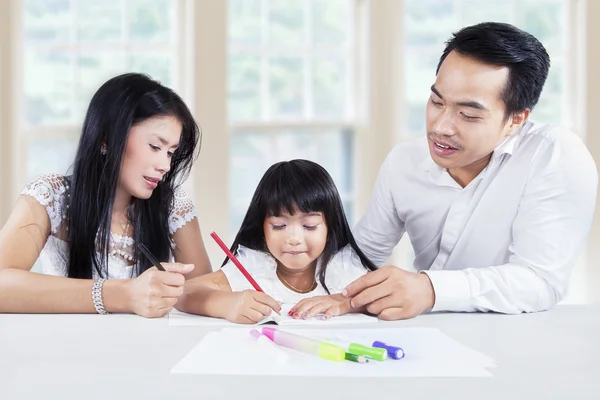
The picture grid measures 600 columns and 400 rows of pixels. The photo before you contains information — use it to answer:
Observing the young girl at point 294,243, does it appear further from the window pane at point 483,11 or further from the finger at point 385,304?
the window pane at point 483,11

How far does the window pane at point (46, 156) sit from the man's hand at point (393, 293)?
115 inches

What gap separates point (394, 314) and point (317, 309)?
0.15 m

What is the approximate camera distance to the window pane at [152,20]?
4.06 meters

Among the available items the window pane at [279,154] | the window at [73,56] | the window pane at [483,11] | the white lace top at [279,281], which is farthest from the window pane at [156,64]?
the white lace top at [279,281]

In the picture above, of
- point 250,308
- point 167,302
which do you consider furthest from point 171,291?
point 250,308

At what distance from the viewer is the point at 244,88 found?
417 centimetres

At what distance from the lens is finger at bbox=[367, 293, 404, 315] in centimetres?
140

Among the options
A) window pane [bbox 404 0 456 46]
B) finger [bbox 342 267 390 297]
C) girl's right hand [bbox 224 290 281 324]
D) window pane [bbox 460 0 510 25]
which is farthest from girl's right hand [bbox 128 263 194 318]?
window pane [bbox 460 0 510 25]

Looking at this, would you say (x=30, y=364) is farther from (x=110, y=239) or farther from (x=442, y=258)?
(x=442, y=258)

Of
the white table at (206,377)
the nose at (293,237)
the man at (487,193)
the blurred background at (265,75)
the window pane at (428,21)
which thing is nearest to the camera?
the white table at (206,377)

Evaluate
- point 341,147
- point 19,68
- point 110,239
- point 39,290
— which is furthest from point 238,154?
point 39,290

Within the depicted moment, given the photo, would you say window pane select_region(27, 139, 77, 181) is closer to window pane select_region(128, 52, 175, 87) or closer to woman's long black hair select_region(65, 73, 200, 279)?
window pane select_region(128, 52, 175, 87)

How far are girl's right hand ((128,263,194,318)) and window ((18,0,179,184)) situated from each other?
9.14 feet

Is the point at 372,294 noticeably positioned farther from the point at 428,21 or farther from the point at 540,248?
the point at 428,21
